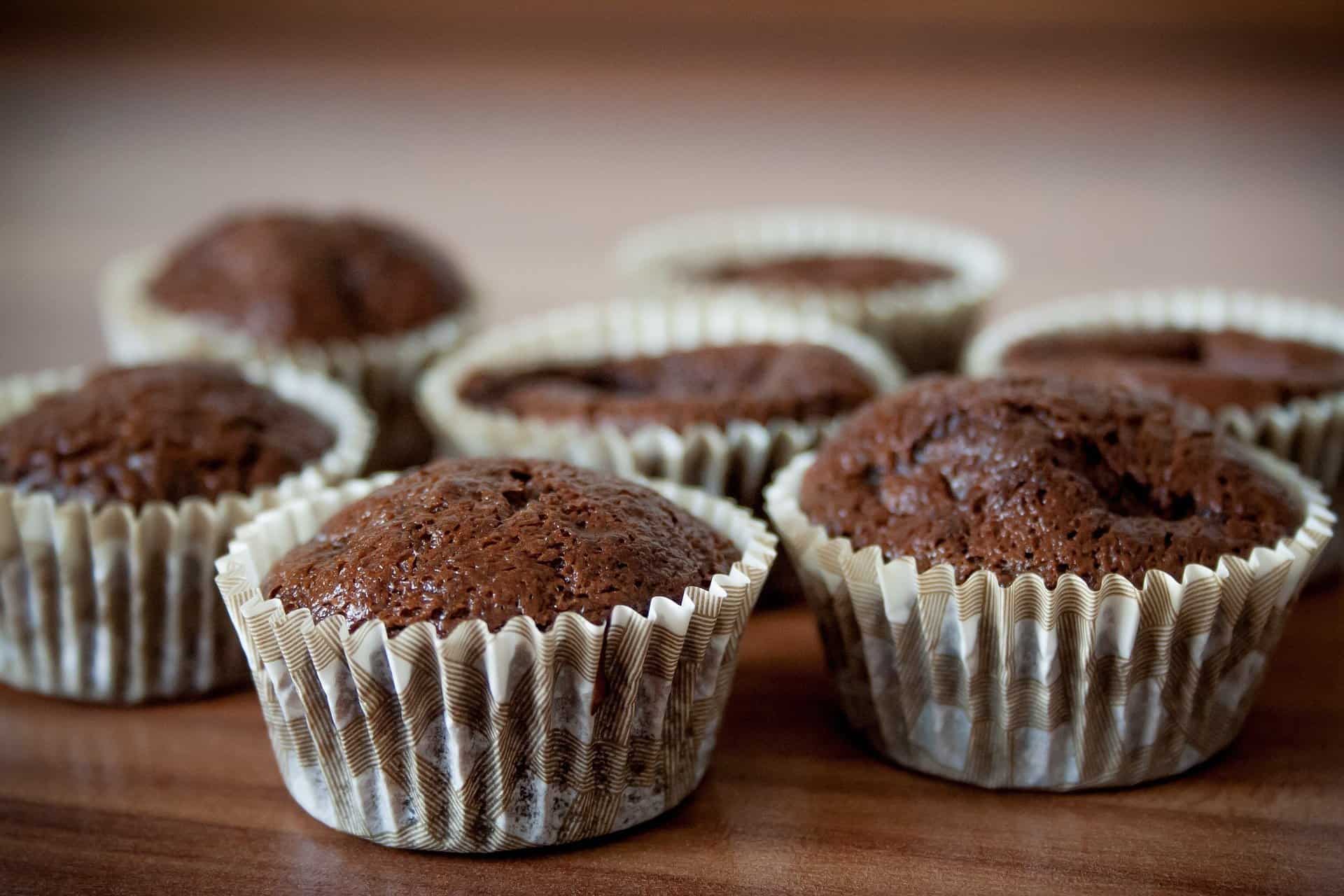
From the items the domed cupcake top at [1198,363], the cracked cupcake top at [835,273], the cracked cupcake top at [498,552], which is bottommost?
the cracked cupcake top at [835,273]

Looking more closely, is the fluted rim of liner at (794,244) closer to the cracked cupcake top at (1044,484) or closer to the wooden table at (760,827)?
the cracked cupcake top at (1044,484)

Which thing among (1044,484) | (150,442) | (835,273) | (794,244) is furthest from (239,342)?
(1044,484)

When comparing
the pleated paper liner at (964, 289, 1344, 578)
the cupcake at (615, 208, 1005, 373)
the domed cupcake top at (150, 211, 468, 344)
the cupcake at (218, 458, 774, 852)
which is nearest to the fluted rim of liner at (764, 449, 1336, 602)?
the cupcake at (218, 458, 774, 852)

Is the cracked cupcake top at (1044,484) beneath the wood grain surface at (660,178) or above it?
above

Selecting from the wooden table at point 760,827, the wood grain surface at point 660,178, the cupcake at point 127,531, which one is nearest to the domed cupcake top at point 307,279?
the wood grain surface at point 660,178

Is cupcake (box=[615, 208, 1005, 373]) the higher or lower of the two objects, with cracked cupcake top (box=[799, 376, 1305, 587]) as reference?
lower

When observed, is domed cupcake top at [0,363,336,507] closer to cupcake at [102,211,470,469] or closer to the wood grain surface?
the wood grain surface
